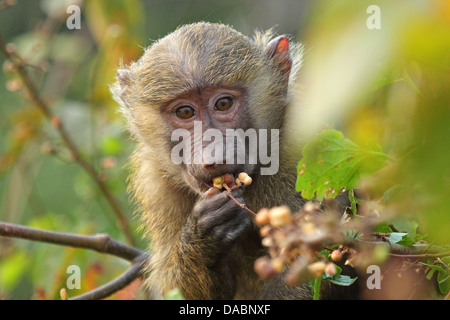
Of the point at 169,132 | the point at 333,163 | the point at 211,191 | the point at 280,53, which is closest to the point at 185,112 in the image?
the point at 169,132

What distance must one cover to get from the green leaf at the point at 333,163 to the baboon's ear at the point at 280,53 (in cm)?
207

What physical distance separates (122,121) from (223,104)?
5.74ft

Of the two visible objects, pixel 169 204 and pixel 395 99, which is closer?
pixel 395 99

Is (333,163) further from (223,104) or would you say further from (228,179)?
(223,104)

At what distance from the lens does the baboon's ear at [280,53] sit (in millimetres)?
3926

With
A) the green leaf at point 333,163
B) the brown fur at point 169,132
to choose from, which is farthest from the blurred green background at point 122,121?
the brown fur at point 169,132

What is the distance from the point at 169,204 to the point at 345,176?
2.15m

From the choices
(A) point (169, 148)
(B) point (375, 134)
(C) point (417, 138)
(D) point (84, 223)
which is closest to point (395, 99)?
(B) point (375, 134)

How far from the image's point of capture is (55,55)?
614cm

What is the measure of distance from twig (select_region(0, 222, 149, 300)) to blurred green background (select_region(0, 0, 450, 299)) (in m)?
0.18

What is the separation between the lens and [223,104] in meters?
3.45

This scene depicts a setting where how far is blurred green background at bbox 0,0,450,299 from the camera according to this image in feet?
2.33

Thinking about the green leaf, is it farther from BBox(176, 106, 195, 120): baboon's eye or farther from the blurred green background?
BBox(176, 106, 195, 120): baboon's eye
